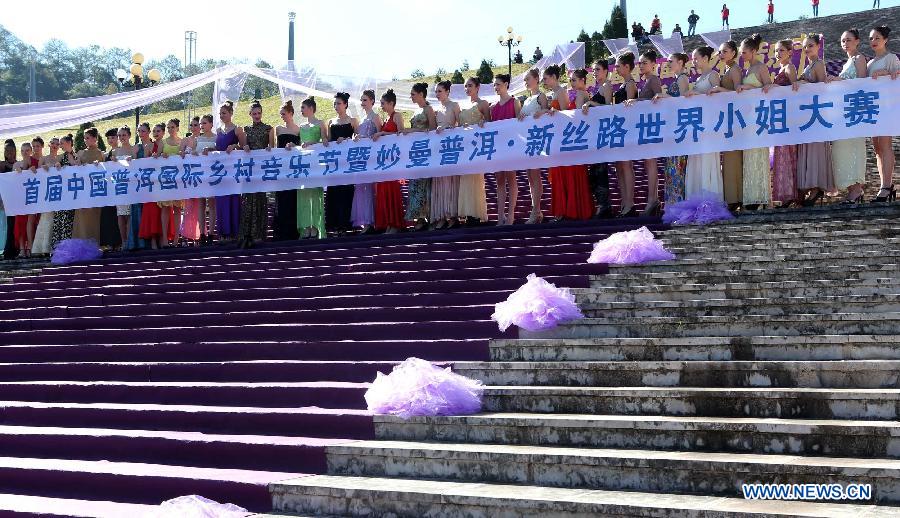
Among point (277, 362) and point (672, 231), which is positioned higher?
point (672, 231)

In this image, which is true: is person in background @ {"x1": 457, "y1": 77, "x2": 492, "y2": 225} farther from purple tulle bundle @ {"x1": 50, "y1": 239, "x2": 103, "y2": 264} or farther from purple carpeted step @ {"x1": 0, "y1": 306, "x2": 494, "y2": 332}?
purple tulle bundle @ {"x1": 50, "y1": 239, "x2": 103, "y2": 264}

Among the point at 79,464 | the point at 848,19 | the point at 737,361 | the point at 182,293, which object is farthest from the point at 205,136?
the point at 848,19

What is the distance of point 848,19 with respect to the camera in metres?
38.0

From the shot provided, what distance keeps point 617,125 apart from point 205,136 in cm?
521

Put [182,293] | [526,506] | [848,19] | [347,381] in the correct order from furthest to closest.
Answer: [848,19]
[182,293]
[347,381]
[526,506]

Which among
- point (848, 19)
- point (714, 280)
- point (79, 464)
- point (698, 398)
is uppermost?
point (848, 19)

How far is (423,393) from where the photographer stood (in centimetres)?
602

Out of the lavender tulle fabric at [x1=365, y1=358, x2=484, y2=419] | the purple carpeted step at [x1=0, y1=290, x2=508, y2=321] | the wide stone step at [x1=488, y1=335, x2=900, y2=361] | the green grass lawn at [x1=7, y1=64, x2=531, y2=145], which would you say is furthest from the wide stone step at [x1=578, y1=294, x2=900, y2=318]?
the green grass lawn at [x1=7, y1=64, x2=531, y2=145]

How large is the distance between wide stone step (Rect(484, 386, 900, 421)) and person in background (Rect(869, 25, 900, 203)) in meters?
4.51

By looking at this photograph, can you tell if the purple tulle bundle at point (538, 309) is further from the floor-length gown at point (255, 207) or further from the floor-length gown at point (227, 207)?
the floor-length gown at point (227, 207)

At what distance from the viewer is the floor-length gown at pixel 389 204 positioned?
38.4 ft

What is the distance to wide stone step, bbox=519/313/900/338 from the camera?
19.5 feet

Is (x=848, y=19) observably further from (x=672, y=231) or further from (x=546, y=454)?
(x=546, y=454)

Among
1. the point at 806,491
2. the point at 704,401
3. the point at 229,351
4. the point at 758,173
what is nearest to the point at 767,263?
the point at 758,173
